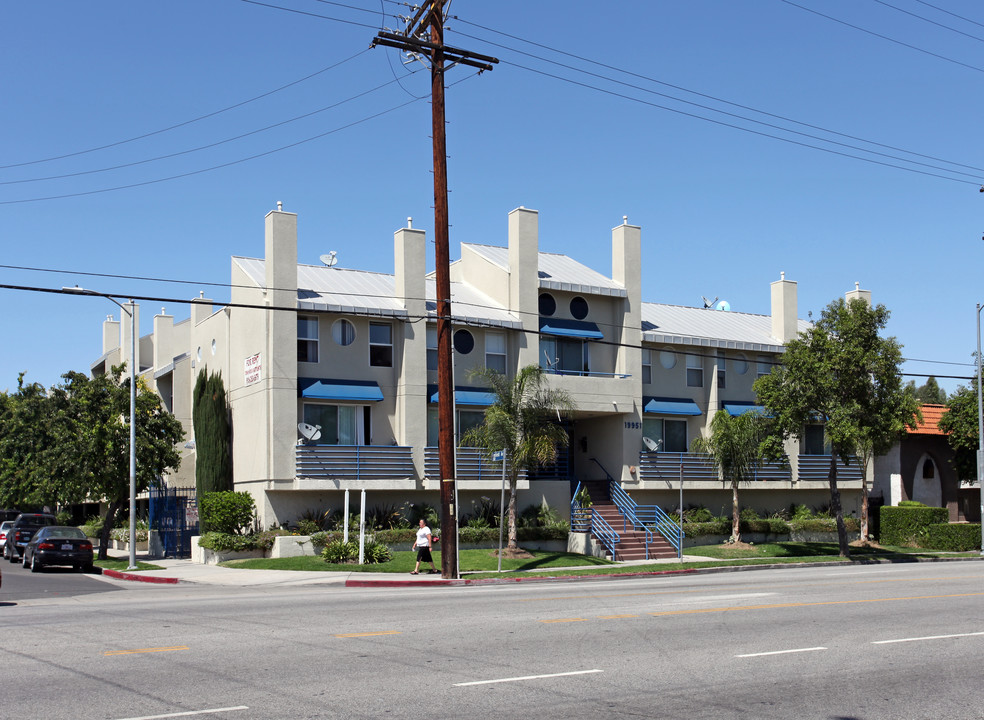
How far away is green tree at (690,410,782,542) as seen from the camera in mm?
35531

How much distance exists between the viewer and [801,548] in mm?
37281

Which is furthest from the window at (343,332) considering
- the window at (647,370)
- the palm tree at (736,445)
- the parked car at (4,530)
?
the parked car at (4,530)

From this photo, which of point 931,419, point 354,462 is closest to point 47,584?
point 354,462

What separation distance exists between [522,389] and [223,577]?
33.5 feet

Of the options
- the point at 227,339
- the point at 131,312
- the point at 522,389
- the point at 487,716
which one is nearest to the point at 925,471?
the point at 522,389

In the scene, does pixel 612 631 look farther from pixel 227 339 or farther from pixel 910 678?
pixel 227 339

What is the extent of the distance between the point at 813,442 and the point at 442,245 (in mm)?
23827

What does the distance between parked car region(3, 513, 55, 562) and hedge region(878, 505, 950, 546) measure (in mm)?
33483

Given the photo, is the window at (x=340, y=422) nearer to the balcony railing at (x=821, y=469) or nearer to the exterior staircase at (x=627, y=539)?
the exterior staircase at (x=627, y=539)

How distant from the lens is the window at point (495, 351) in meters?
36.4

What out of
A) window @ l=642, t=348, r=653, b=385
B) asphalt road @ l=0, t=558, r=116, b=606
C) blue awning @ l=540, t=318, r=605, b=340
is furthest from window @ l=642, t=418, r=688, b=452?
asphalt road @ l=0, t=558, r=116, b=606

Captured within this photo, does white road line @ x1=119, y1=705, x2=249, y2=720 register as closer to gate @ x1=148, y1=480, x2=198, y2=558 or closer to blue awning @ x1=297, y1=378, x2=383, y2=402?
blue awning @ x1=297, y1=378, x2=383, y2=402

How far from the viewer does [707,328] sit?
43.6m

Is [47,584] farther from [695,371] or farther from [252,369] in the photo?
[695,371]
